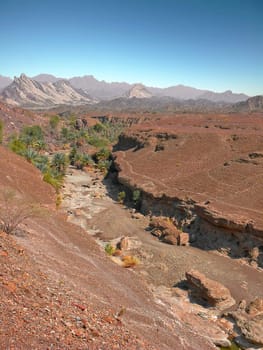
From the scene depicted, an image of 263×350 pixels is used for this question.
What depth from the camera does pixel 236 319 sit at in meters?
17.5

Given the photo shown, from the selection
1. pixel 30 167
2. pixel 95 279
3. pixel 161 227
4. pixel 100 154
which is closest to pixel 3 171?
pixel 30 167

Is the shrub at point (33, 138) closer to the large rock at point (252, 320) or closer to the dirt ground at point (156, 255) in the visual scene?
the dirt ground at point (156, 255)

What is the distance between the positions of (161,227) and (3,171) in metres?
14.2

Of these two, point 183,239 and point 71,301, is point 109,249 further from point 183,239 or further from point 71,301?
point 71,301

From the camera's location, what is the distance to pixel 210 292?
19.0 m

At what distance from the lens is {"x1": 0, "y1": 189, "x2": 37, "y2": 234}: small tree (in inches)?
623

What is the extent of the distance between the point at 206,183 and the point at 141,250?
1298cm

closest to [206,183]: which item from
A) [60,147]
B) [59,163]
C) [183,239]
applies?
[183,239]

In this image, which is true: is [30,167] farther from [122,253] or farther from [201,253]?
[201,253]

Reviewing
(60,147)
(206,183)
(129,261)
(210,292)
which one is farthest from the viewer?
(60,147)

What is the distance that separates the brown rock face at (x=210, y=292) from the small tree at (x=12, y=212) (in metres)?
10.1

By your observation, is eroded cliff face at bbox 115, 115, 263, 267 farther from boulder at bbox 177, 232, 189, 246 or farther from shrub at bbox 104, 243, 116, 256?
shrub at bbox 104, 243, 116, 256

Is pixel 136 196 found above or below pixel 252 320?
above

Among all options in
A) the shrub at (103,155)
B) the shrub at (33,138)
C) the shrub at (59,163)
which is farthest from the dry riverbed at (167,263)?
the shrub at (33,138)
